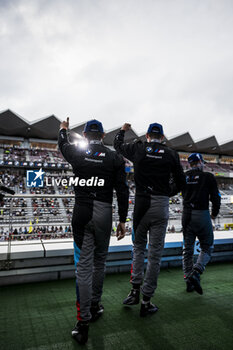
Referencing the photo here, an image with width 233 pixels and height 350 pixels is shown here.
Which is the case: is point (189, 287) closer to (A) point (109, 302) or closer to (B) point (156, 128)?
(A) point (109, 302)

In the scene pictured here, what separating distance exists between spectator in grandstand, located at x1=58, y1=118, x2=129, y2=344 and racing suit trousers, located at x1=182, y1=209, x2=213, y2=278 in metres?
1.01

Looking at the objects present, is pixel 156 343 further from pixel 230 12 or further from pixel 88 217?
pixel 230 12

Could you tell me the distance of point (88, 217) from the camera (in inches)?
65.6

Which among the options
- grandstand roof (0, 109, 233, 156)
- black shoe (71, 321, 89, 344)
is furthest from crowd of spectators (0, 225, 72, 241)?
grandstand roof (0, 109, 233, 156)

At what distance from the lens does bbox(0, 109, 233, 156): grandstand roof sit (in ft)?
97.4

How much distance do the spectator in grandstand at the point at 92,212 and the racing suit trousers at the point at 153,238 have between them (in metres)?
0.27

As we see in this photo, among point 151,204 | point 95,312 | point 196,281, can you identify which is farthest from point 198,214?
point 95,312

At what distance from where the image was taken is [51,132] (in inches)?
1268

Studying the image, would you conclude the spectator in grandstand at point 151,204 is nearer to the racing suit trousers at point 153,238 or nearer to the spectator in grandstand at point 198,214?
the racing suit trousers at point 153,238

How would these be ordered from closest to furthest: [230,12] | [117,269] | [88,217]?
[88,217] < [117,269] < [230,12]

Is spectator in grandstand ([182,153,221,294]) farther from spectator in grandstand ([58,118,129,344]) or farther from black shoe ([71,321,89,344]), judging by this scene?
black shoe ([71,321,89,344])

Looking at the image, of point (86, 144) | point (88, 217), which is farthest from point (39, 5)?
point (88, 217)

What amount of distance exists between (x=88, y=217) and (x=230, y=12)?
3.93m

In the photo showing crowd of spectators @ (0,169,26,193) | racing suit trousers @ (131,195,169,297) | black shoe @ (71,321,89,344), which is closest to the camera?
black shoe @ (71,321,89,344)
